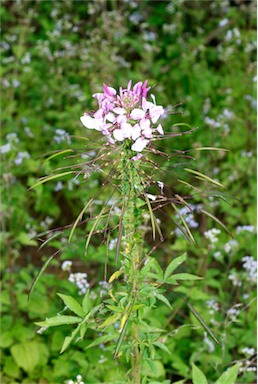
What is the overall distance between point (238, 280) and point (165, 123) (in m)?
1.59

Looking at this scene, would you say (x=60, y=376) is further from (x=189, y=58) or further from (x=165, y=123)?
(x=189, y=58)

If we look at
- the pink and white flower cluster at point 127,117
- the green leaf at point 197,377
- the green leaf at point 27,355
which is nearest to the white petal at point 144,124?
the pink and white flower cluster at point 127,117

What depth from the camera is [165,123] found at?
3.77 meters

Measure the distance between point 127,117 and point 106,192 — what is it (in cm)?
153

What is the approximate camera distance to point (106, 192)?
2.86 m

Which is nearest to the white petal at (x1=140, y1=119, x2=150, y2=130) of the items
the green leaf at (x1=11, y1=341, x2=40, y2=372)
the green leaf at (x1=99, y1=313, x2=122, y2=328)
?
the green leaf at (x1=99, y1=313, x2=122, y2=328)

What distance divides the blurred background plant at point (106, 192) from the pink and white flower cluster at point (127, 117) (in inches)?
3.3

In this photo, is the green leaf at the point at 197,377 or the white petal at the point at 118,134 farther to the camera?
the green leaf at the point at 197,377

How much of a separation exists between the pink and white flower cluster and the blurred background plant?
0.28ft

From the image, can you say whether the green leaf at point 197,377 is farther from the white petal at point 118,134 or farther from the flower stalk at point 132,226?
the white petal at point 118,134

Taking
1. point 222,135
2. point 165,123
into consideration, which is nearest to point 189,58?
point 165,123

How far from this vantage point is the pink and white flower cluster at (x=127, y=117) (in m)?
1.31

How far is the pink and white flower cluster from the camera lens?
1.31 m

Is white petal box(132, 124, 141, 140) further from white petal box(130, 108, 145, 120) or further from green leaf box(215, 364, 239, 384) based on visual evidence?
green leaf box(215, 364, 239, 384)
